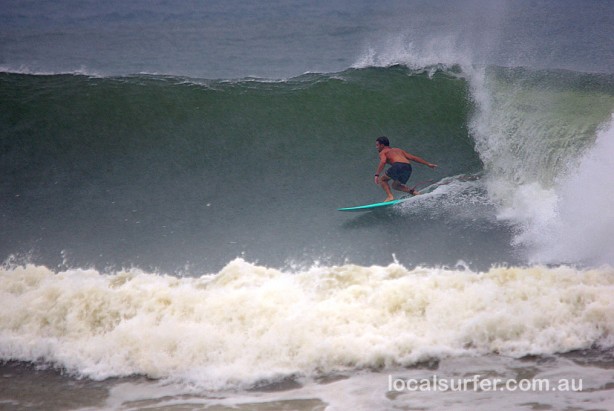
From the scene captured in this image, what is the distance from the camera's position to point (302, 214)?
27.3ft

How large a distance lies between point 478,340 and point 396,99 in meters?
5.30

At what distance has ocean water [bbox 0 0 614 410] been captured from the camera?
19.0 ft

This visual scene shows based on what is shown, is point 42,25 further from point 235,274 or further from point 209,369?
point 209,369

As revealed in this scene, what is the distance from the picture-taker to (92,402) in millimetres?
5531

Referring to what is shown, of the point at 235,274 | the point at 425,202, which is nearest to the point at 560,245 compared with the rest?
the point at 425,202

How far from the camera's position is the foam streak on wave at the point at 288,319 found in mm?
5844

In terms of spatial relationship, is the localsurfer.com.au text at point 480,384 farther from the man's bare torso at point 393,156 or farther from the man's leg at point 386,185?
the man's bare torso at point 393,156

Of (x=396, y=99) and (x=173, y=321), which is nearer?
(x=173, y=321)

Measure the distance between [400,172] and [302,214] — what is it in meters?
1.39

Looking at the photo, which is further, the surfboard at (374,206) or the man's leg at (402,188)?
the man's leg at (402,188)

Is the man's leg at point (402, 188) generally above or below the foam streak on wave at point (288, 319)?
above

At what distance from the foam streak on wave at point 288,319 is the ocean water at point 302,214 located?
0.9 inches

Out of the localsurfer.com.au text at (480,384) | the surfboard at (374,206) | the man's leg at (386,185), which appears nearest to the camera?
the localsurfer.com.au text at (480,384)

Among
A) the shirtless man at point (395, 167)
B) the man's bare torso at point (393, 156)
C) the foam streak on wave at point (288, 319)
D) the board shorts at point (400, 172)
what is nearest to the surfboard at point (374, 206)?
the shirtless man at point (395, 167)
